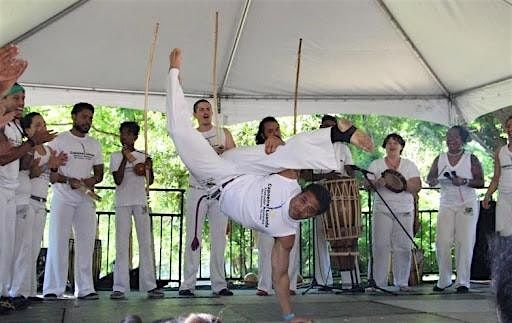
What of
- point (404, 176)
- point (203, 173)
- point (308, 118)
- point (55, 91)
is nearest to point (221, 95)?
point (55, 91)

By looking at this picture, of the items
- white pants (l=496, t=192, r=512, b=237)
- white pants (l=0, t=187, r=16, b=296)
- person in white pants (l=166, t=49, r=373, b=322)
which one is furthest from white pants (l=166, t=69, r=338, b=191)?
white pants (l=496, t=192, r=512, b=237)

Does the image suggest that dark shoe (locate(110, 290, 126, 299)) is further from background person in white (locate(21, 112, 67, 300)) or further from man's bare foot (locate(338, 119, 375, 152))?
man's bare foot (locate(338, 119, 375, 152))

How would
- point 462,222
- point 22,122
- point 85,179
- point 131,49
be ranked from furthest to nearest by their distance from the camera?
point 131,49, point 462,222, point 85,179, point 22,122

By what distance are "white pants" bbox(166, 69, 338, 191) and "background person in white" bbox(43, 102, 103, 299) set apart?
69.0 inches

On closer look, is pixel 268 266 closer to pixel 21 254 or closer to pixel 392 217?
pixel 392 217

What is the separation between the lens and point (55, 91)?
761 cm

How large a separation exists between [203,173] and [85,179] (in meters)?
1.95

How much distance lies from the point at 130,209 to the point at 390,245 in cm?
278

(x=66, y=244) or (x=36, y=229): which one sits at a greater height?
(x=36, y=229)

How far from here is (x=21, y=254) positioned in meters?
5.11

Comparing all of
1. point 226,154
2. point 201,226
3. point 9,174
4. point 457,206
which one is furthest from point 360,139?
point 457,206

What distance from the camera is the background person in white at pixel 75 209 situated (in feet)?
18.7

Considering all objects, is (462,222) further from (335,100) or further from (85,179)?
(85,179)

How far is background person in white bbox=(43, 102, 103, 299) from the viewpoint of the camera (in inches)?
224
